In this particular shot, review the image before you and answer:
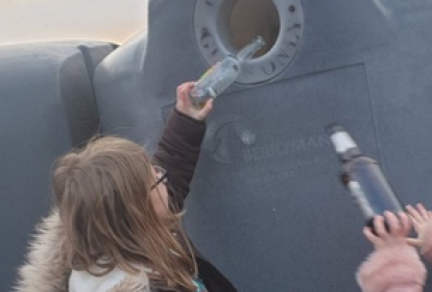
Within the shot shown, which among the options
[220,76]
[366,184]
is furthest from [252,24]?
[366,184]

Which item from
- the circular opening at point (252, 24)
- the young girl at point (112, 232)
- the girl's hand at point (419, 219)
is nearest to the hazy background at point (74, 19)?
the circular opening at point (252, 24)

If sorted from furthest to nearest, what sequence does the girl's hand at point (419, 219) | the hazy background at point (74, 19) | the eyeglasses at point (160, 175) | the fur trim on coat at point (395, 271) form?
the hazy background at point (74, 19), the eyeglasses at point (160, 175), the girl's hand at point (419, 219), the fur trim on coat at point (395, 271)

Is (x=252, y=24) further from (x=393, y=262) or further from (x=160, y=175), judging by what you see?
(x=393, y=262)

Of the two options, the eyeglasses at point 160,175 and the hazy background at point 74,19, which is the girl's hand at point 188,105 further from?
the hazy background at point 74,19

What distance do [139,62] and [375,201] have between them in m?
0.67

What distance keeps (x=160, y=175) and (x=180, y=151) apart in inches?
3.9

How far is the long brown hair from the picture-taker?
1.53m

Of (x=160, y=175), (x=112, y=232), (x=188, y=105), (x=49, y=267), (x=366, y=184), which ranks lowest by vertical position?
(x=49, y=267)

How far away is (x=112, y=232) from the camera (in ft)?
5.04

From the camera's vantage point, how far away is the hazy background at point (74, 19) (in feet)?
14.6

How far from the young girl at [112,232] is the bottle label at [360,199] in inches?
14.6

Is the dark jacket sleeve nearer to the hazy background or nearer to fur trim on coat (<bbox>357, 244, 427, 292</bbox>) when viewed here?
fur trim on coat (<bbox>357, 244, 427, 292</bbox>)

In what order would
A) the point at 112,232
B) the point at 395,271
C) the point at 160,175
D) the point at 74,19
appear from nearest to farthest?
the point at 395,271 < the point at 112,232 < the point at 160,175 < the point at 74,19

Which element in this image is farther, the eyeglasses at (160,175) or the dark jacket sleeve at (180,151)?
the dark jacket sleeve at (180,151)
